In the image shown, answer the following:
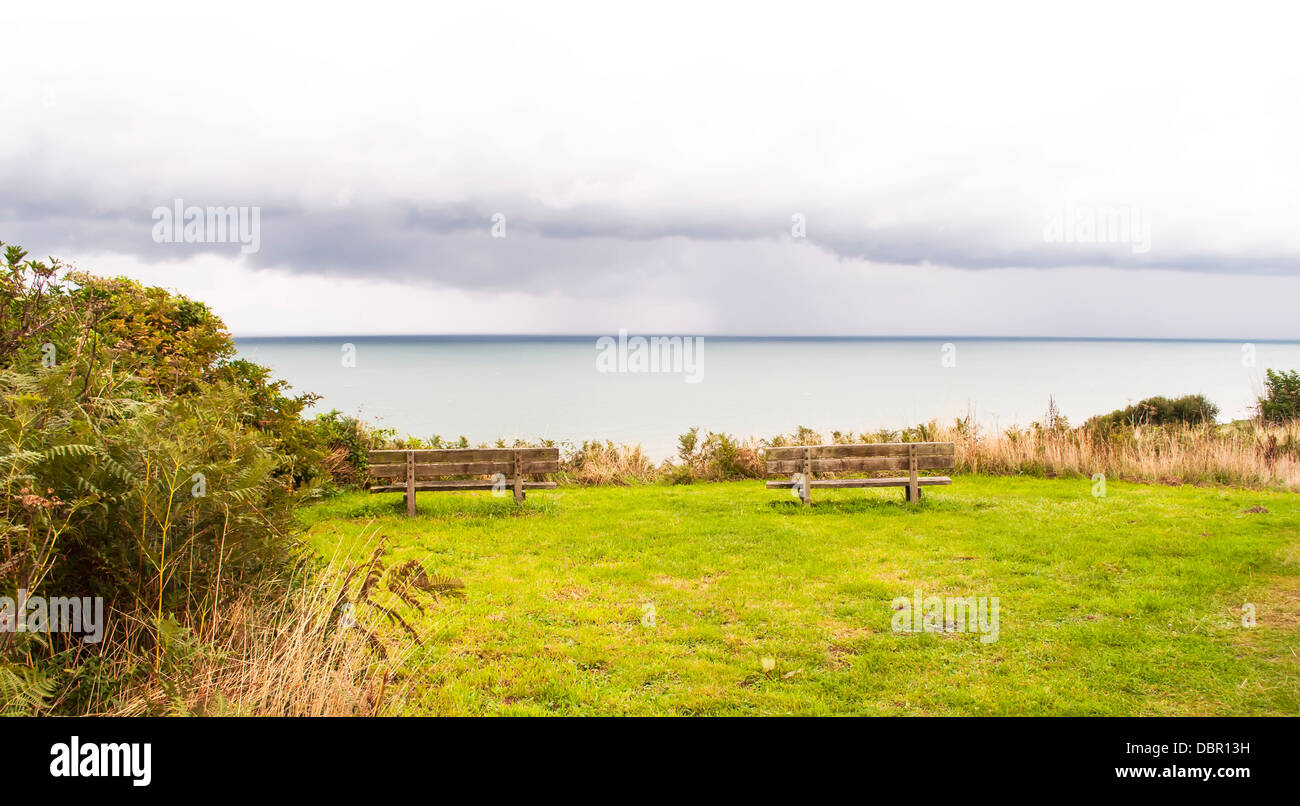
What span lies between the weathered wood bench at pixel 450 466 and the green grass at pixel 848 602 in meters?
0.37

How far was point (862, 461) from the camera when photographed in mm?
10820

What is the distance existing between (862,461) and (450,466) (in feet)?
18.8

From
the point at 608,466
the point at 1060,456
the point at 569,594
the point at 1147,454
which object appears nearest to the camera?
the point at 569,594

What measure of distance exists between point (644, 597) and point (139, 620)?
4184mm

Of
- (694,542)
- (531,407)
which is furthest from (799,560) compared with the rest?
(531,407)

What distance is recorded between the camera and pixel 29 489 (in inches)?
120

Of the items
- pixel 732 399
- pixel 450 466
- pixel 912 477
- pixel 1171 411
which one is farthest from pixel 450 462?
pixel 732 399

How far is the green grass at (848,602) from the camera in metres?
4.75

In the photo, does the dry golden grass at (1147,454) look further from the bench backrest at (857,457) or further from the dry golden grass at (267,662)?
the dry golden grass at (267,662)

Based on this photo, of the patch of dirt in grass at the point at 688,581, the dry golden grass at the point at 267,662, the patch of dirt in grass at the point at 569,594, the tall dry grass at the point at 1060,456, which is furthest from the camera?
the tall dry grass at the point at 1060,456

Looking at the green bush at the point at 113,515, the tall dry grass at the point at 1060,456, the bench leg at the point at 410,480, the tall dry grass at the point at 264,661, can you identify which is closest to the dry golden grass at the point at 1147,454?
the tall dry grass at the point at 1060,456

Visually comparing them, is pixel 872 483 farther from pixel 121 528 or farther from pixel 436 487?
pixel 121 528

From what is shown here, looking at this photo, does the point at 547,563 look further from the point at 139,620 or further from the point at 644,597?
the point at 139,620
